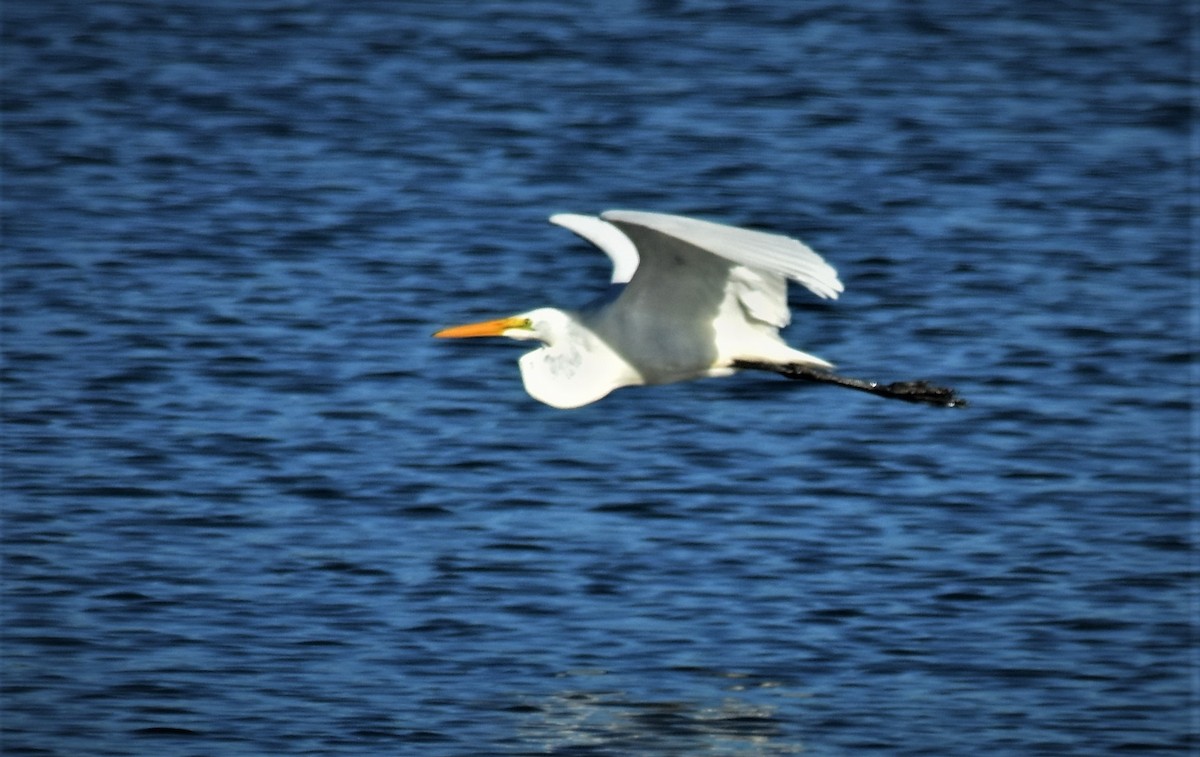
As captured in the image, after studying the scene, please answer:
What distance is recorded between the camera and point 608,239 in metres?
9.99

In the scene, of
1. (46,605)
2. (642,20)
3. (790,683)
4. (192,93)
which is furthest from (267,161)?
(790,683)

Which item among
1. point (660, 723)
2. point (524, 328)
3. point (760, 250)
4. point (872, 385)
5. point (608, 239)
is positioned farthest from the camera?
point (608, 239)

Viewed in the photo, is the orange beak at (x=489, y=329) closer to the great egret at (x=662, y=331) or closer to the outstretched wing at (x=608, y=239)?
the great egret at (x=662, y=331)

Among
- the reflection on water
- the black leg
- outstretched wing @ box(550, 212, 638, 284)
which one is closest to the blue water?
the reflection on water

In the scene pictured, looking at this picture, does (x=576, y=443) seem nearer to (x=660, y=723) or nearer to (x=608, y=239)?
(x=608, y=239)

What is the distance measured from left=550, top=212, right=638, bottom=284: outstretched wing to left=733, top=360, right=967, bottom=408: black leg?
0.85 metres

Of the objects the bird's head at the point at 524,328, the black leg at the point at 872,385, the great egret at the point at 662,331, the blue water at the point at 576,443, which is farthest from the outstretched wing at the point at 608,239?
the blue water at the point at 576,443

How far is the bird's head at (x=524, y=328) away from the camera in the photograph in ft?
30.2

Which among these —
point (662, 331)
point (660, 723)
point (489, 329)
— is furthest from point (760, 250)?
point (660, 723)

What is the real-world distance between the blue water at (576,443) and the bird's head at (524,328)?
1.29 meters

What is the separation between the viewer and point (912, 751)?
8.86 meters

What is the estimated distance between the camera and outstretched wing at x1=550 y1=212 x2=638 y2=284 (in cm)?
984

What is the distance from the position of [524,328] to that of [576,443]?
7.78 ft

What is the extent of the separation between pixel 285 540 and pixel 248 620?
80 centimetres
